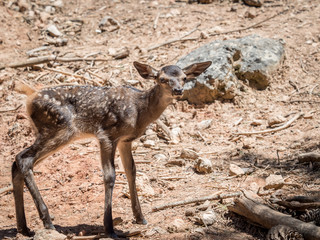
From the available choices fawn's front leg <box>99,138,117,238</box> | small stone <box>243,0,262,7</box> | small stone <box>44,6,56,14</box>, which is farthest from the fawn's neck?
small stone <box>44,6,56,14</box>

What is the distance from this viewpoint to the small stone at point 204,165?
747cm

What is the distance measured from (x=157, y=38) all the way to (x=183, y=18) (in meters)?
1.60

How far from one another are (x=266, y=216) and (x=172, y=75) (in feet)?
8.33

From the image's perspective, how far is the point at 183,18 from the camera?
44.4ft

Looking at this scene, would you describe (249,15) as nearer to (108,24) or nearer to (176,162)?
(108,24)

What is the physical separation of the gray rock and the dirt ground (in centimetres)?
28

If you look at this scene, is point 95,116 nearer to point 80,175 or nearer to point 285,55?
point 80,175

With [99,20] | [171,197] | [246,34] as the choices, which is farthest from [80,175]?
[99,20]

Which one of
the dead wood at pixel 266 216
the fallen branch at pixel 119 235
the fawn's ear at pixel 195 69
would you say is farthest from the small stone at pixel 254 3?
the fallen branch at pixel 119 235

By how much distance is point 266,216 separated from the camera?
192 inches

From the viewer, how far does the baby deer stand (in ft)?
18.8

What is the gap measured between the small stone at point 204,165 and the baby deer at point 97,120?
5.54 feet

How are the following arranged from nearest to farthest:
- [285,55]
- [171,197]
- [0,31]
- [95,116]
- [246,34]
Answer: [95,116] < [171,197] < [285,55] < [246,34] < [0,31]

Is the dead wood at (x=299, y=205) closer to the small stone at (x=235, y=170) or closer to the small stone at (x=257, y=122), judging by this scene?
the small stone at (x=235, y=170)
